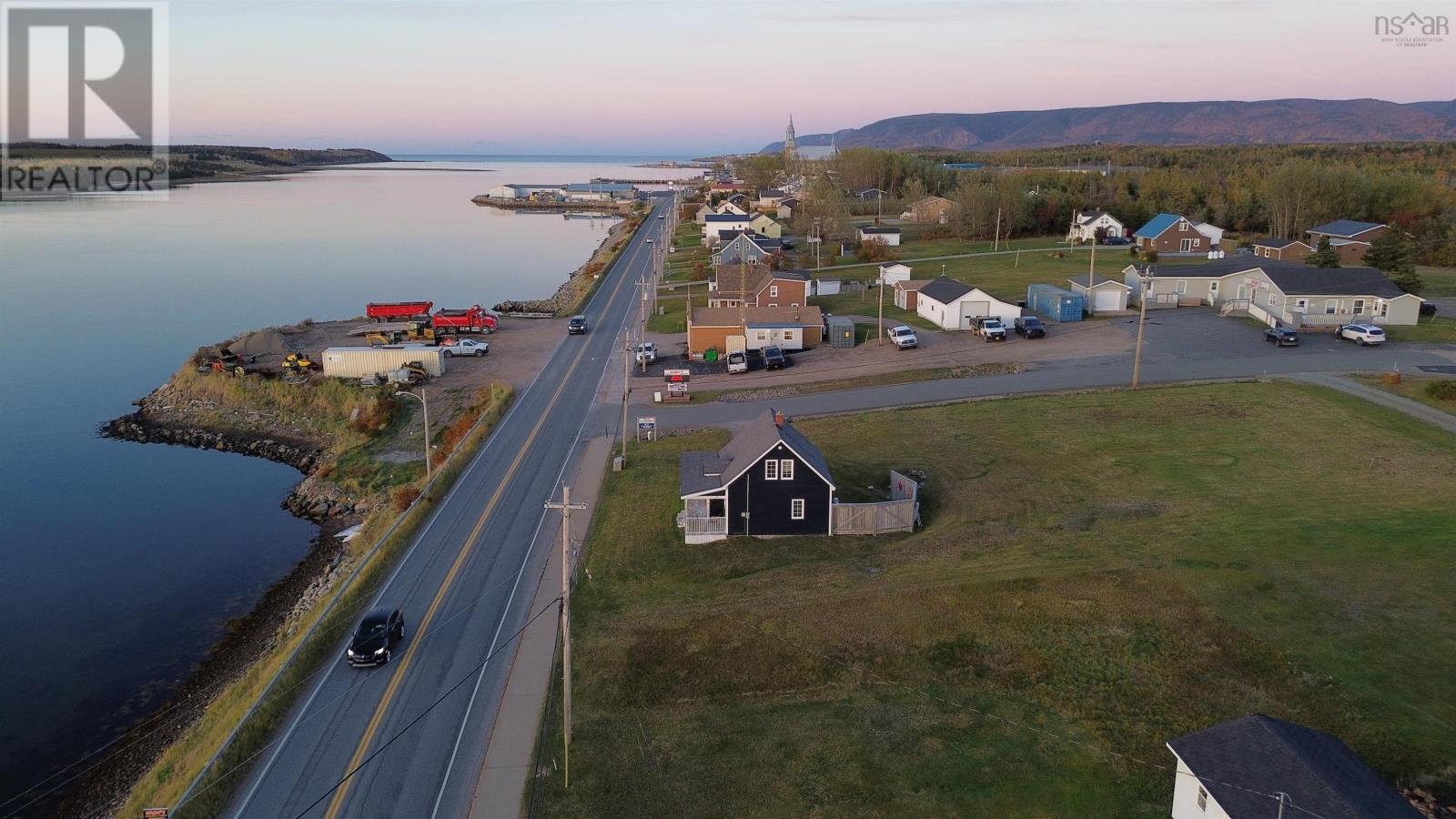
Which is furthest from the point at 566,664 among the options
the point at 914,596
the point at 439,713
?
the point at 914,596

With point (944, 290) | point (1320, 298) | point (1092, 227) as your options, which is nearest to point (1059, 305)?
point (944, 290)

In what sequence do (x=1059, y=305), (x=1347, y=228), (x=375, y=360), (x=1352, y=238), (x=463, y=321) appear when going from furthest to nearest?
(x=1347, y=228) → (x=1352, y=238) → (x=463, y=321) → (x=1059, y=305) → (x=375, y=360)

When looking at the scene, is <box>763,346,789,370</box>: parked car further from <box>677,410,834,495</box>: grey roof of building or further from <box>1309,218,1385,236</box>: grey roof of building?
<box>1309,218,1385,236</box>: grey roof of building

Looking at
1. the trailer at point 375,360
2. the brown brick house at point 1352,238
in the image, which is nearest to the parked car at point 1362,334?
the brown brick house at point 1352,238

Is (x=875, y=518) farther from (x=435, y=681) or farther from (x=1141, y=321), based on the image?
(x=1141, y=321)

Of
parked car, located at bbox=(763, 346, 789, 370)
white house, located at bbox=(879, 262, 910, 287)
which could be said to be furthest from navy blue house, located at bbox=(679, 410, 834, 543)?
white house, located at bbox=(879, 262, 910, 287)
